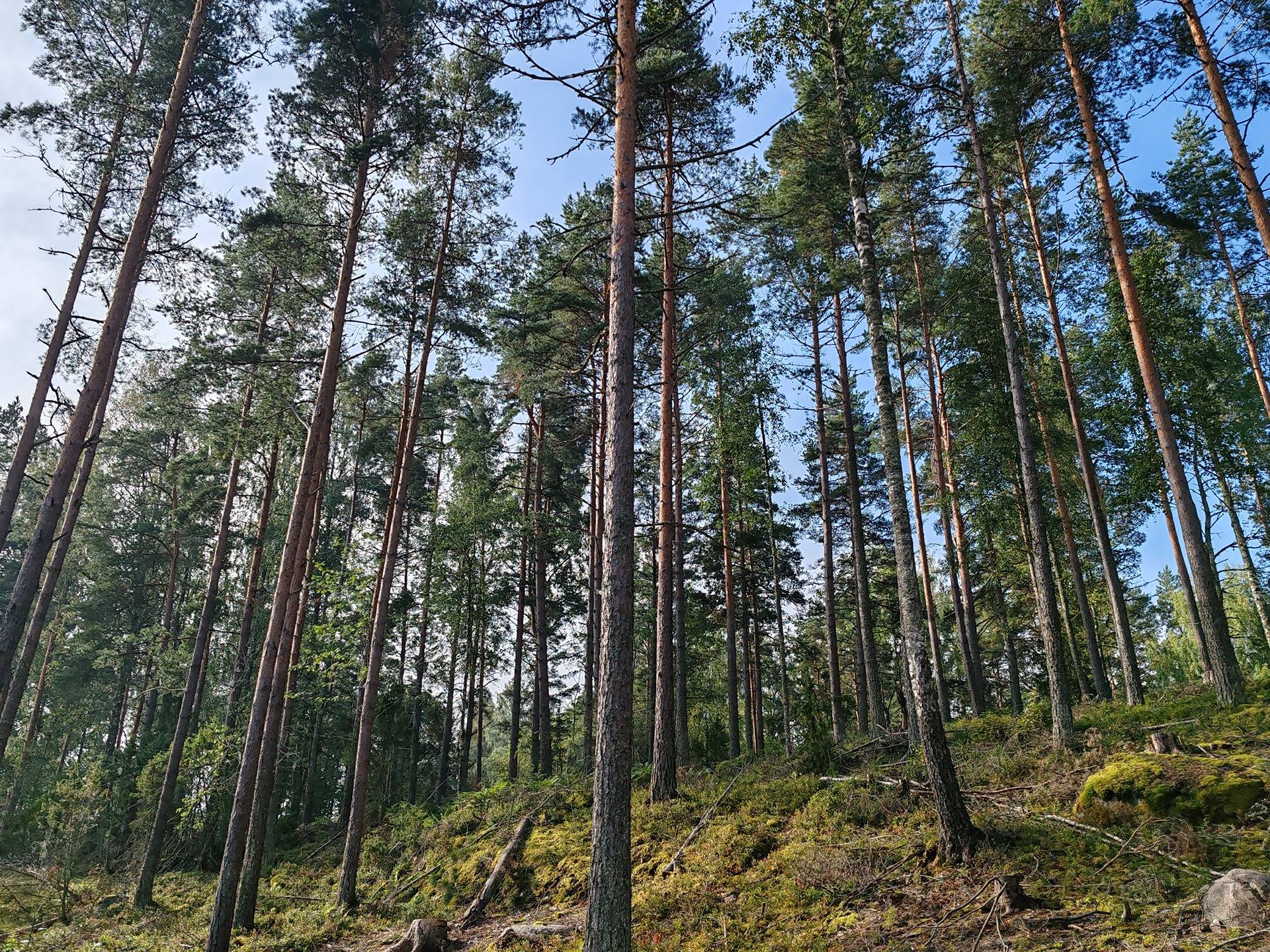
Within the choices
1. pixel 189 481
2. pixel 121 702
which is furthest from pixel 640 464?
pixel 121 702

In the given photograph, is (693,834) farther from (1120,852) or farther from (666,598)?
(1120,852)

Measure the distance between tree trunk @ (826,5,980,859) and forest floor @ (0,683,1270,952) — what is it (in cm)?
38

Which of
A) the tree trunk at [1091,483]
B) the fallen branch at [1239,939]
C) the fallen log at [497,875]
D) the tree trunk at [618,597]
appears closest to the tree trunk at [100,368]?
the fallen log at [497,875]

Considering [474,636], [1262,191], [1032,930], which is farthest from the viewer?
[474,636]

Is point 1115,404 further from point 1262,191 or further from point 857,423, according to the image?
point 857,423

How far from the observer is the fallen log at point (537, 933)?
7883mm

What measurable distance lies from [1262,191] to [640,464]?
52.5 feet

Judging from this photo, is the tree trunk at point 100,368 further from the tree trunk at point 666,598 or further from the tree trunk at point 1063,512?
the tree trunk at point 1063,512

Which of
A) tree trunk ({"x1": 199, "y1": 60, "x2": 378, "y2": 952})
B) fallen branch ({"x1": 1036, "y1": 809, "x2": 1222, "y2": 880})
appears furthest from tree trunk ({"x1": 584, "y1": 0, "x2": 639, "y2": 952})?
tree trunk ({"x1": 199, "y1": 60, "x2": 378, "y2": 952})

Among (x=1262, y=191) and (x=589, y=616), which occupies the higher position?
(x=1262, y=191)

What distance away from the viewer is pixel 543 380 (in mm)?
15320

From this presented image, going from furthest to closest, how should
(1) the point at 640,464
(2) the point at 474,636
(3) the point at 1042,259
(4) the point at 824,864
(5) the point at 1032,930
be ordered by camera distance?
(2) the point at 474,636 → (1) the point at 640,464 → (3) the point at 1042,259 → (4) the point at 824,864 → (5) the point at 1032,930

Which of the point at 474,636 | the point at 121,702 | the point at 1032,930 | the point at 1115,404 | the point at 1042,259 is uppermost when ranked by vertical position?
the point at 1042,259

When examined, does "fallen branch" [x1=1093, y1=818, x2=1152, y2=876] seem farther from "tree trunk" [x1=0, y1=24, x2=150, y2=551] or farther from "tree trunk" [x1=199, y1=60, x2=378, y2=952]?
"tree trunk" [x1=0, y1=24, x2=150, y2=551]
